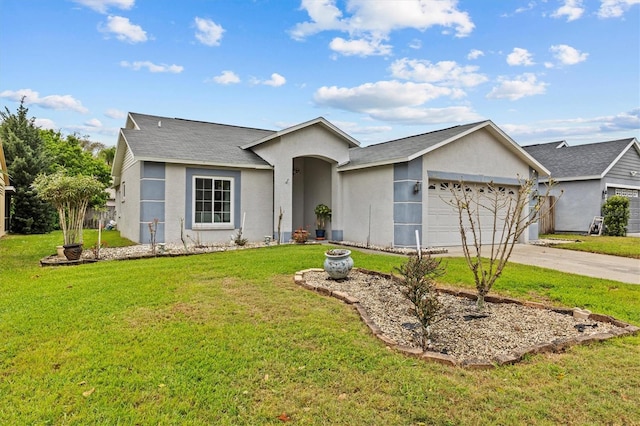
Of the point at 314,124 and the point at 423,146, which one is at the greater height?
the point at 314,124

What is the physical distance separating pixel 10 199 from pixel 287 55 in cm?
1587

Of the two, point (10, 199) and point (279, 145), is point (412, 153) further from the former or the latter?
point (10, 199)

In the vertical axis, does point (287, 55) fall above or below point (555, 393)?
above

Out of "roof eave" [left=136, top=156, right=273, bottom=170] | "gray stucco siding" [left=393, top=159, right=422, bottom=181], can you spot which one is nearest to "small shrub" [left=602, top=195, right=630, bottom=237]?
"gray stucco siding" [left=393, top=159, right=422, bottom=181]

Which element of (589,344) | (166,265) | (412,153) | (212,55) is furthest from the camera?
(212,55)

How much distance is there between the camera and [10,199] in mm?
19016

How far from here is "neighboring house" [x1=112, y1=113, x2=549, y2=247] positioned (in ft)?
38.6

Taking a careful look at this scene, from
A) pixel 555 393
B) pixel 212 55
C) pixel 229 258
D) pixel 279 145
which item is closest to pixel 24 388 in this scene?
pixel 555 393

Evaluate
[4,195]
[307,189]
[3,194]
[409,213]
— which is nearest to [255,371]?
[409,213]

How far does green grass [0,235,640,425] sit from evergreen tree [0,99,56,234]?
16.4 metres

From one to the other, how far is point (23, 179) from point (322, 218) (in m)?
15.8

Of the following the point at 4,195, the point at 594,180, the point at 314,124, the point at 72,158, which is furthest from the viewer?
the point at 72,158

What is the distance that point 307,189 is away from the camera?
16.8 metres

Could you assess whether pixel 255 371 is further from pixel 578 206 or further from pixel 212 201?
pixel 578 206
